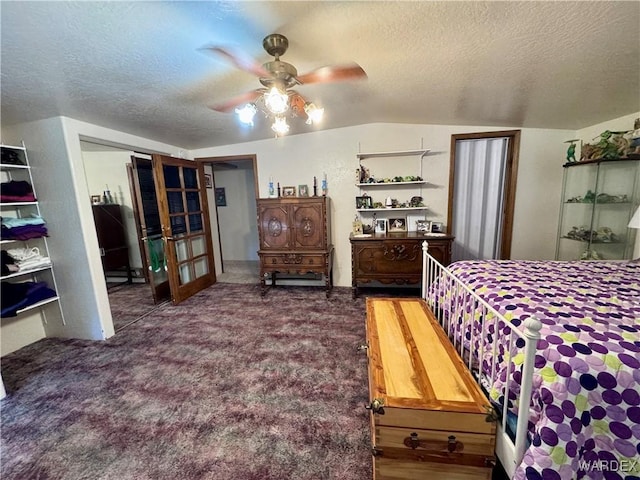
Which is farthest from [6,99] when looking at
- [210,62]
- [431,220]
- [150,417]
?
[431,220]

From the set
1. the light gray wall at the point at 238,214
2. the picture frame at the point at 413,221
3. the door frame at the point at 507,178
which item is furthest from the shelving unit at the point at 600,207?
the light gray wall at the point at 238,214

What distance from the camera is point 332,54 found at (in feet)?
5.45

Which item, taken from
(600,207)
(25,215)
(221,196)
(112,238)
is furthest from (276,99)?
(221,196)

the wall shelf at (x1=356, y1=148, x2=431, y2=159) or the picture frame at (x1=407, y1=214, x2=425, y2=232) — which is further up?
the wall shelf at (x1=356, y1=148, x2=431, y2=159)

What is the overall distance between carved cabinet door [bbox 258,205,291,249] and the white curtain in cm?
230

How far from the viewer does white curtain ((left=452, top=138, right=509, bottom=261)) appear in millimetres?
3396

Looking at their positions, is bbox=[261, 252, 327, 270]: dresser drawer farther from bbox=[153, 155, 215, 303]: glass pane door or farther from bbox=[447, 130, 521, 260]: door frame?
bbox=[447, 130, 521, 260]: door frame

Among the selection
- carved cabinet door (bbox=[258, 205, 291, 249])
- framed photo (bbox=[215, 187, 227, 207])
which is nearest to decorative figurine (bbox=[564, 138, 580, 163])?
carved cabinet door (bbox=[258, 205, 291, 249])

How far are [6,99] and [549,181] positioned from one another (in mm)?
5440

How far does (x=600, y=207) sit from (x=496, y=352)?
2764mm

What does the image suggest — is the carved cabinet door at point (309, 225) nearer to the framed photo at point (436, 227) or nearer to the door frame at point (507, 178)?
the framed photo at point (436, 227)

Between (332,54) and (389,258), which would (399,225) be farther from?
(332,54)

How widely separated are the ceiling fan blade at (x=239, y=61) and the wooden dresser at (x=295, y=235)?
6.50 feet

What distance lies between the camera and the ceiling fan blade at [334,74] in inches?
56.2
